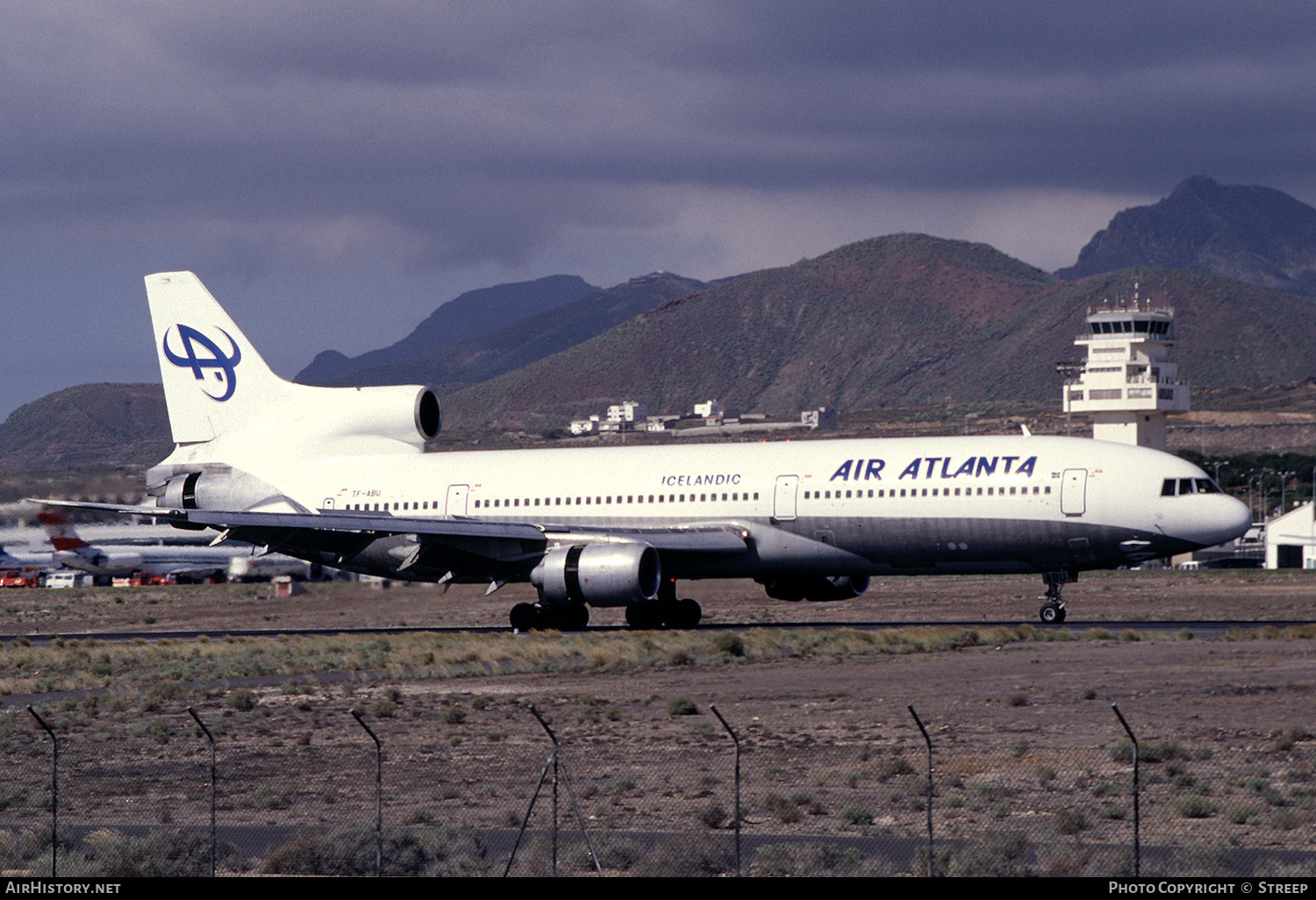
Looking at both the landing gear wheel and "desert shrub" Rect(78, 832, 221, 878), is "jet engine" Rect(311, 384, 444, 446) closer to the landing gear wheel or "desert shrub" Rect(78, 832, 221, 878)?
the landing gear wheel

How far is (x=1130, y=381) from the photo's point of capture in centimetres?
13388

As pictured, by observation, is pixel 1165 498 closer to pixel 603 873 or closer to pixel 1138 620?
pixel 1138 620

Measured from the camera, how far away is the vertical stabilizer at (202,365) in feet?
180

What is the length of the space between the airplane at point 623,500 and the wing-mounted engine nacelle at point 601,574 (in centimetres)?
6

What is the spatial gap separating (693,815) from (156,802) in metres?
7.53

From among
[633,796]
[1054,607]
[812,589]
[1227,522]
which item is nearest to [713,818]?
[633,796]

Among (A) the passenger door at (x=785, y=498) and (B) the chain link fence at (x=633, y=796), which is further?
(A) the passenger door at (x=785, y=498)

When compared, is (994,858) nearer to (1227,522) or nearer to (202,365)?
(1227,522)

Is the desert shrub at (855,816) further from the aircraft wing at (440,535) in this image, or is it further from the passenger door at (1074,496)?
the aircraft wing at (440,535)

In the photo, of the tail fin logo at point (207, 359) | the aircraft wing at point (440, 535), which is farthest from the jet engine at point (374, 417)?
the aircraft wing at point (440, 535)

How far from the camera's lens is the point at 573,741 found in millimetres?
26125

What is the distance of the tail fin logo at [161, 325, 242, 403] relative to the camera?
54.9 meters

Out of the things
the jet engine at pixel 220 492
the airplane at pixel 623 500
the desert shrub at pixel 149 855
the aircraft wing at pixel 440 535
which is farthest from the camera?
the jet engine at pixel 220 492

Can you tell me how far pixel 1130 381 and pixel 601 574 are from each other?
101 metres
